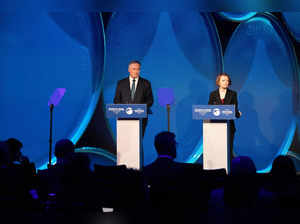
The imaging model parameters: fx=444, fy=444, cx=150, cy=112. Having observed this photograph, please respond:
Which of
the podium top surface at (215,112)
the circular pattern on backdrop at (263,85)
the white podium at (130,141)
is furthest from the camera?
the circular pattern on backdrop at (263,85)

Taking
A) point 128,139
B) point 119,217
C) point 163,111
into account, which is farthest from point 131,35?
point 119,217

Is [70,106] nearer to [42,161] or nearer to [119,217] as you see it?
[42,161]

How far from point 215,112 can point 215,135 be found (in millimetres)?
338

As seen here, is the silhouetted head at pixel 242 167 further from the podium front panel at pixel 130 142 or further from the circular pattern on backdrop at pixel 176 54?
the circular pattern on backdrop at pixel 176 54

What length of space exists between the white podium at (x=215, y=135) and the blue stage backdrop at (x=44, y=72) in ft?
A: 9.43

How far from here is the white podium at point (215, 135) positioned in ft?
18.9

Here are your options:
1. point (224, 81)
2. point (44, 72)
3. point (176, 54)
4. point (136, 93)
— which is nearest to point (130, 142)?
point (136, 93)

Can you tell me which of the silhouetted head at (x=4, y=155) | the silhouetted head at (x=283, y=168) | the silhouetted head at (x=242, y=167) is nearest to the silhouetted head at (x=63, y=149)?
the silhouetted head at (x=4, y=155)

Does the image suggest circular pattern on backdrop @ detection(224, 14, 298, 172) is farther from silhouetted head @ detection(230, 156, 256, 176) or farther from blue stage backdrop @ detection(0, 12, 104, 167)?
silhouetted head @ detection(230, 156, 256, 176)

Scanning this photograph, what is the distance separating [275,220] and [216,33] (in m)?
6.95

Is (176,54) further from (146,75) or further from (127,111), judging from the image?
(127,111)

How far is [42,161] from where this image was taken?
823 cm

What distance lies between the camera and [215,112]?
577cm

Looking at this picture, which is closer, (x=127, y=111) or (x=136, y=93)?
(x=127, y=111)
